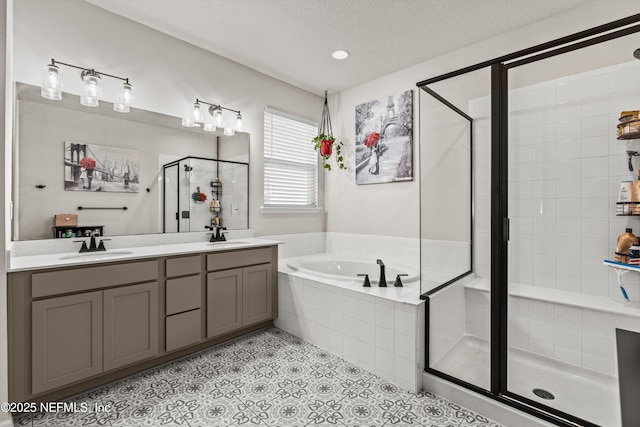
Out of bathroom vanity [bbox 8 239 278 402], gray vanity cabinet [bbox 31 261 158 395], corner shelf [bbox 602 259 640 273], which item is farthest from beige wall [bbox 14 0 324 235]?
corner shelf [bbox 602 259 640 273]

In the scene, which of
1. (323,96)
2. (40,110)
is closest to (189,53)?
(40,110)

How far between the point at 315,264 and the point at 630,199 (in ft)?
8.37

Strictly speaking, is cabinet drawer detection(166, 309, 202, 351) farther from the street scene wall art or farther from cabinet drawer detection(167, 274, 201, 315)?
the street scene wall art

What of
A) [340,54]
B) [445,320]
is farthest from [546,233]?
[340,54]

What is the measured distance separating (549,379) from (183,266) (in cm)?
250

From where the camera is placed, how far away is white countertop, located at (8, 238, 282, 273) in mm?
1745

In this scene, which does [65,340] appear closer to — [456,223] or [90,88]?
[90,88]

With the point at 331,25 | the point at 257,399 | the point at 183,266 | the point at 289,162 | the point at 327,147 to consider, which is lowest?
the point at 257,399

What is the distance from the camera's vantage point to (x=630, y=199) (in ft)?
5.67

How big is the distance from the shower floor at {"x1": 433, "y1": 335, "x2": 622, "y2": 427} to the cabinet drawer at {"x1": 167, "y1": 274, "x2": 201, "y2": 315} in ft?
5.82

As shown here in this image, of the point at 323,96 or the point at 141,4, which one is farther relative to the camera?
the point at 323,96

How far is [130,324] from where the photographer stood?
2.04 m

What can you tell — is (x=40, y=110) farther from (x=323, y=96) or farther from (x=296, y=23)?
(x=323, y=96)

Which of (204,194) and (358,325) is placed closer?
(358,325)
